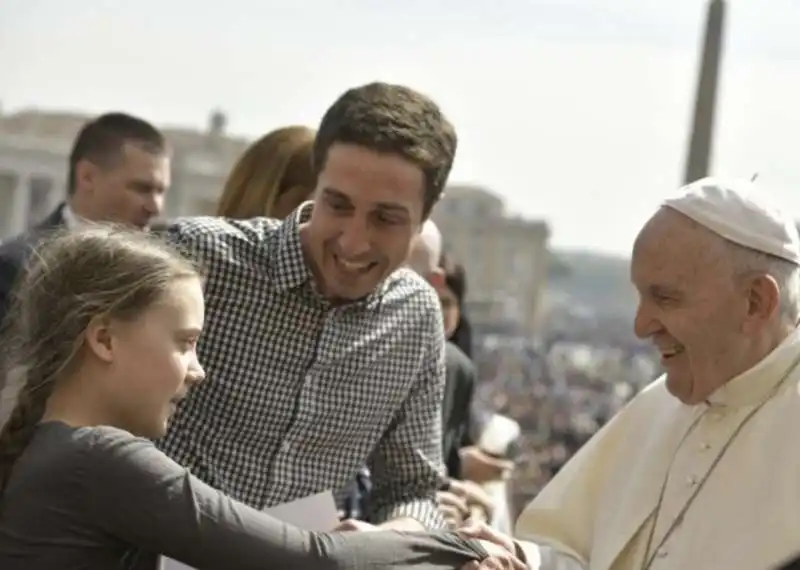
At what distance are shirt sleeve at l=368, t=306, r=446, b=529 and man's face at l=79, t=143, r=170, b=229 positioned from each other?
2.12 metres

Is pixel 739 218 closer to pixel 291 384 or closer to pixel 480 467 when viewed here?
pixel 291 384

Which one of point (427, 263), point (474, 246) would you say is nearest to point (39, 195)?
point (474, 246)

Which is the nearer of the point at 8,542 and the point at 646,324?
the point at 8,542

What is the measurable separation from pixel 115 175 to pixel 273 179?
162 centimetres

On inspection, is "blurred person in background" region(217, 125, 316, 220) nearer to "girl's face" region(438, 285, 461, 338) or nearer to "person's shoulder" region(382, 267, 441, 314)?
"person's shoulder" region(382, 267, 441, 314)

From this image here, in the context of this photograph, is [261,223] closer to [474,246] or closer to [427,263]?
[427,263]

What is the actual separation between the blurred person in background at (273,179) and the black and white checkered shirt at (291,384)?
1.76 ft

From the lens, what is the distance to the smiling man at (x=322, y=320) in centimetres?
325

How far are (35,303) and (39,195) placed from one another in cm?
5844

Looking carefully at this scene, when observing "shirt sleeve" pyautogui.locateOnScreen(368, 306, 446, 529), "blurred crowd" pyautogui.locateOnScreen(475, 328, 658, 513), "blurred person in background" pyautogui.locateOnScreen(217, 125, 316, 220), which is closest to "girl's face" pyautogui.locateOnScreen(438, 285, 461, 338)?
"blurred person in background" pyautogui.locateOnScreen(217, 125, 316, 220)

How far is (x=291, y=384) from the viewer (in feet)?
10.9

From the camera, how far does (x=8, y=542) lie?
2434 mm

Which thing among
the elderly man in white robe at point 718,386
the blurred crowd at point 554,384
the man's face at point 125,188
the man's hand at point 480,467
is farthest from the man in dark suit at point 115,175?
the blurred crowd at point 554,384

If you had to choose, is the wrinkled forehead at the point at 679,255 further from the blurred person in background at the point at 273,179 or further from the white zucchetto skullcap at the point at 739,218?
the blurred person in background at the point at 273,179
